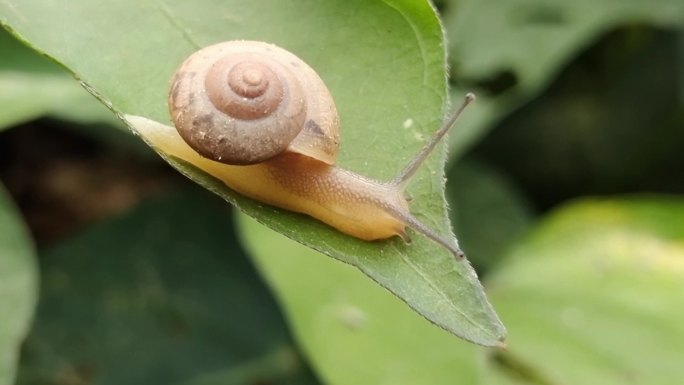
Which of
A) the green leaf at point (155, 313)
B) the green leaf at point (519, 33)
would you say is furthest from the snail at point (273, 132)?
the green leaf at point (519, 33)

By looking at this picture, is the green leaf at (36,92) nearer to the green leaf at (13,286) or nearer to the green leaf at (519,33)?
the green leaf at (13,286)

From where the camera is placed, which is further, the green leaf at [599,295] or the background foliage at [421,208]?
the green leaf at [599,295]

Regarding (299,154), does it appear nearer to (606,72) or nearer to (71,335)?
(71,335)

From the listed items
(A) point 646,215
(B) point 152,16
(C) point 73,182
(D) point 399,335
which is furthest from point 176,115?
(C) point 73,182

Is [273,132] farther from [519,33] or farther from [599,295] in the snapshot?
[519,33]

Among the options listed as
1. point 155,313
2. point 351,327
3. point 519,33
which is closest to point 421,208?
point 351,327

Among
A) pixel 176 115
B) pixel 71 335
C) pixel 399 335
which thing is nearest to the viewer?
pixel 176 115

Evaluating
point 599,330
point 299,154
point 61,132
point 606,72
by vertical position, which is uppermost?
point 606,72
